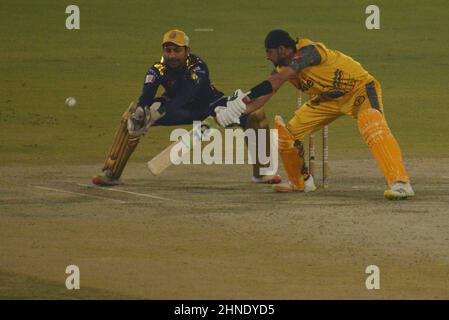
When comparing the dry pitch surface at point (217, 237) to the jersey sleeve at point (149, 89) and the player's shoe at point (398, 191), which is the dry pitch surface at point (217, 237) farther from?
the jersey sleeve at point (149, 89)

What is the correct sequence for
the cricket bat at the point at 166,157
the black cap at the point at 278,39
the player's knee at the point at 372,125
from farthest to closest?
the cricket bat at the point at 166,157
the black cap at the point at 278,39
the player's knee at the point at 372,125

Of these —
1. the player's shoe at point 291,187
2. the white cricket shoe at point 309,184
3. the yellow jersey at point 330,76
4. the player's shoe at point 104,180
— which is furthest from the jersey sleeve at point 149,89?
the white cricket shoe at point 309,184

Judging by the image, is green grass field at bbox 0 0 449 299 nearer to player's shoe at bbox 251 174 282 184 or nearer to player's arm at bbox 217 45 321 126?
player's shoe at bbox 251 174 282 184

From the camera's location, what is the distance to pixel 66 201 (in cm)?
1777

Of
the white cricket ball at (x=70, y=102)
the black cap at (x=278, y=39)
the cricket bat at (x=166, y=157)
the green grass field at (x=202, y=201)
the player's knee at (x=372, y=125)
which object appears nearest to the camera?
the green grass field at (x=202, y=201)

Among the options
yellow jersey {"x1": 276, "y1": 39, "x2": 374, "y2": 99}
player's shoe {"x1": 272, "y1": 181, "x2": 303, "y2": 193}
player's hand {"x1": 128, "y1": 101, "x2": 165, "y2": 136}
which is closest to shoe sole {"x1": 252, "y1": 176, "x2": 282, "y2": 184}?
player's shoe {"x1": 272, "y1": 181, "x2": 303, "y2": 193}

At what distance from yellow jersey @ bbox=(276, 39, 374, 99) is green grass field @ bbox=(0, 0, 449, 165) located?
4717 millimetres

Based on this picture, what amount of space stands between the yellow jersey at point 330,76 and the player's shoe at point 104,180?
104 inches

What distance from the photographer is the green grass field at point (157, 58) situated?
24.5 m

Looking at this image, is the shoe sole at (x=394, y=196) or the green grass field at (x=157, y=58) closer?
the shoe sole at (x=394, y=196)

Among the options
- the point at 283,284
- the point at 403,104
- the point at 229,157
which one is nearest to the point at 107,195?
the point at 229,157

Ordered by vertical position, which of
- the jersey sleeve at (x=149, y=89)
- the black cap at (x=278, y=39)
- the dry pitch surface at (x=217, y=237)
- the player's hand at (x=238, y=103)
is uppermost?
the black cap at (x=278, y=39)

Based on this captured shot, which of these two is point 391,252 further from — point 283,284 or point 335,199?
point 335,199

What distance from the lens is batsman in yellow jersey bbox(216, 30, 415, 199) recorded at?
57.3 ft
